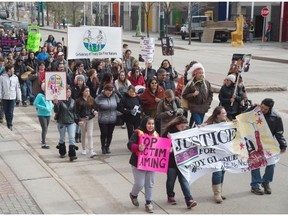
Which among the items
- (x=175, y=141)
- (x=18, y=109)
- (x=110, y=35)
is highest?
(x=110, y=35)

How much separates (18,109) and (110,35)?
3.92 m

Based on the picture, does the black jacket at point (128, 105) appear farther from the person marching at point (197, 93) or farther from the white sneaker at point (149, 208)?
the white sneaker at point (149, 208)

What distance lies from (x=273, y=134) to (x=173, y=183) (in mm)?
1746

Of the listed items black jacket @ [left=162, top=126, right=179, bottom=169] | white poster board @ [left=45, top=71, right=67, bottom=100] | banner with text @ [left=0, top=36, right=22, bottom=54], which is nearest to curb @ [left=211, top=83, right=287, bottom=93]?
banner with text @ [left=0, top=36, right=22, bottom=54]

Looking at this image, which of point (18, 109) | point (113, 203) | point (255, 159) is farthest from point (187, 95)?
point (18, 109)

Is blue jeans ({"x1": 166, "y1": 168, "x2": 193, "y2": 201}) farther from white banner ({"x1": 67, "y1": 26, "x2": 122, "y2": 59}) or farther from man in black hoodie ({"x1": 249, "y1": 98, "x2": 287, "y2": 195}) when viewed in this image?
white banner ({"x1": 67, "y1": 26, "x2": 122, "y2": 59})

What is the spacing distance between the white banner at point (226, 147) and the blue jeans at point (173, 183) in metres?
0.08

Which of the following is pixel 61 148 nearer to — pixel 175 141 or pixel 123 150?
pixel 123 150

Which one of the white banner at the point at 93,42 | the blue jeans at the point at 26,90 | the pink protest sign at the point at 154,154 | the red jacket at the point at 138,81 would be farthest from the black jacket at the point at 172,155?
the blue jeans at the point at 26,90

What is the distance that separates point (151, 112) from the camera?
34.2ft

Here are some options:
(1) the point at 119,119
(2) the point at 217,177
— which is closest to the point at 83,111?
(1) the point at 119,119

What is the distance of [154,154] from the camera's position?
7156 mm

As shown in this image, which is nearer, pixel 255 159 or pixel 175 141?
pixel 175 141

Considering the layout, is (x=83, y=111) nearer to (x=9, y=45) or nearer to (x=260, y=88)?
(x=260, y=88)
